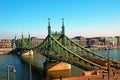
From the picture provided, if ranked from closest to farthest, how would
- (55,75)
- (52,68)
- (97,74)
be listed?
(97,74)
(55,75)
(52,68)

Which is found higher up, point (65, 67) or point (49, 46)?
point (49, 46)

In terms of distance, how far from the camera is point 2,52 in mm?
191125

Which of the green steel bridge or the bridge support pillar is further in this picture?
the bridge support pillar

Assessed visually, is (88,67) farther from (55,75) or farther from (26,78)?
(26,78)

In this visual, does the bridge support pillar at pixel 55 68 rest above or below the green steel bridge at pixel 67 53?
below

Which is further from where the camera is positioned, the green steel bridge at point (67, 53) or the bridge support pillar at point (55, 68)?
the bridge support pillar at point (55, 68)

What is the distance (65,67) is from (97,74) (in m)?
24.1

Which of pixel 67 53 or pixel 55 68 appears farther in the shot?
pixel 55 68

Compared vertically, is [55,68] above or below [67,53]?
below

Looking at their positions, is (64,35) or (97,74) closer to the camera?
(97,74)

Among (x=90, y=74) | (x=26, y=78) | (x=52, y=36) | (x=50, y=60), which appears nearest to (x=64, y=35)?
(x=52, y=36)

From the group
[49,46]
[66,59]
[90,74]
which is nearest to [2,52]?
[49,46]

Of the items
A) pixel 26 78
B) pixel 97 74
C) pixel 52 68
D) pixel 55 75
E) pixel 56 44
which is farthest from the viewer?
pixel 56 44

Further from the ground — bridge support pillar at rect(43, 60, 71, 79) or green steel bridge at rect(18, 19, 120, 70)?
green steel bridge at rect(18, 19, 120, 70)
